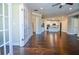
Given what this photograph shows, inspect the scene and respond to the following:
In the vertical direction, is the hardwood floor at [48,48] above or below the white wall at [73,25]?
below

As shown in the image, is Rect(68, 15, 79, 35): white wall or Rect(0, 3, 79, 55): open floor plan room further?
Rect(68, 15, 79, 35): white wall

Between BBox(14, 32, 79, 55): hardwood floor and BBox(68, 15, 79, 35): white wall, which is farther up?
BBox(68, 15, 79, 35): white wall

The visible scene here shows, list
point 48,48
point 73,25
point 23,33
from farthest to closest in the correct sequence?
point 73,25 < point 23,33 < point 48,48

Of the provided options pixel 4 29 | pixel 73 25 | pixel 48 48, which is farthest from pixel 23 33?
pixel 73 25

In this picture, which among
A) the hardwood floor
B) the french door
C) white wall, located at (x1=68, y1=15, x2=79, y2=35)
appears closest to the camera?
the french door

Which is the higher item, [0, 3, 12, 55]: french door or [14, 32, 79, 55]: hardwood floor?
[0, 3, 12, 55]: french door

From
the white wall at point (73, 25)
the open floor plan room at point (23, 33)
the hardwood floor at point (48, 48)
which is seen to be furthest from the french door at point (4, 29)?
the white wall at point (73, 25)

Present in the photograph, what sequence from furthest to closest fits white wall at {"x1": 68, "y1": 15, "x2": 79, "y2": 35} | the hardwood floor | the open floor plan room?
white wall at {"x1": 68, "y1": 15, "x2": 79, "y2": 35} → the hardwood floor → the open floor plan room

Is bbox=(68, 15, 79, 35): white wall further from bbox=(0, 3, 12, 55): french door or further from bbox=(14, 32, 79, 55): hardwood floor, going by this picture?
bbox=(0, 3, 12, 55): french door

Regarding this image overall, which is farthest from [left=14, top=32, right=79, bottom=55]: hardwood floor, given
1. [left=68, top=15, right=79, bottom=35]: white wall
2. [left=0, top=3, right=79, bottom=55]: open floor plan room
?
[left=68, top=15, right=79, bottom=35]: white wall

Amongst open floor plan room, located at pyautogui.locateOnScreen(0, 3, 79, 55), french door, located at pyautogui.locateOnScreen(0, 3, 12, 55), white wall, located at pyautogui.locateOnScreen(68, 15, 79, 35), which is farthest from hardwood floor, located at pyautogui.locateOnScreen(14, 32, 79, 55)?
white wall, located at pyautogui.locateOnScreen(68, 15, 79, 35)

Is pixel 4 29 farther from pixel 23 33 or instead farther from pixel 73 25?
pixel 73 25

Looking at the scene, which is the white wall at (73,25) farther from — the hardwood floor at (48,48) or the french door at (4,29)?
the french door at (4,29)
